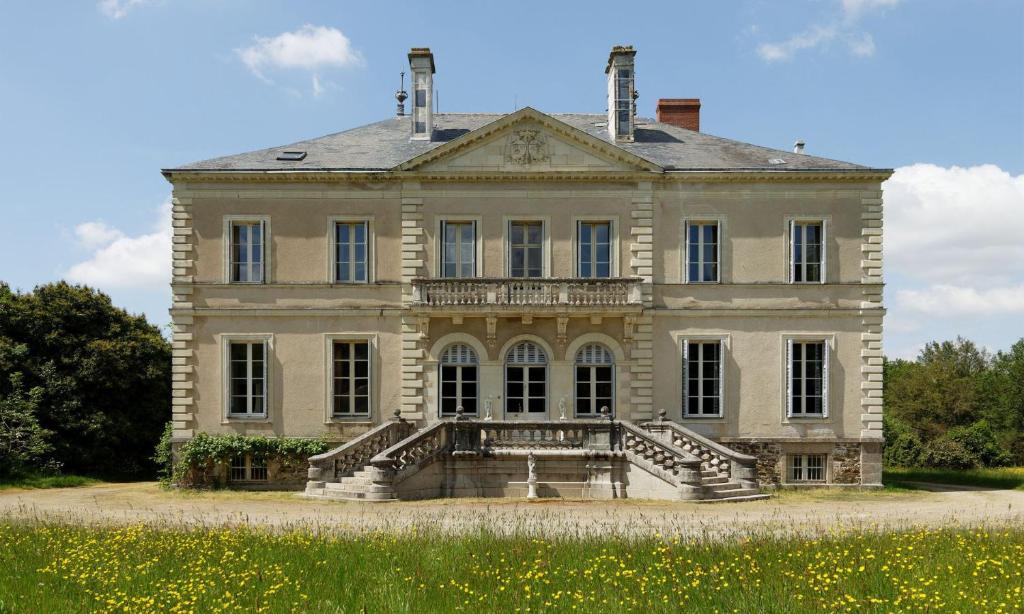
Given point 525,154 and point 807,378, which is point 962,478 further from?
point 525,154

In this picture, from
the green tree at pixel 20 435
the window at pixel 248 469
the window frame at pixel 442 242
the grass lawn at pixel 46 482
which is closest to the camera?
the window at pixel 248 469

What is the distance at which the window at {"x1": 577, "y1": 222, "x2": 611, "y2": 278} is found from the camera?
24844mm

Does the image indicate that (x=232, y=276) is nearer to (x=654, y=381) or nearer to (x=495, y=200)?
(x=495, y=200)

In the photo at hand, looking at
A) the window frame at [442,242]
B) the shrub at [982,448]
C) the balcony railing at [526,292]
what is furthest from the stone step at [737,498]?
the shrub at [982,448]

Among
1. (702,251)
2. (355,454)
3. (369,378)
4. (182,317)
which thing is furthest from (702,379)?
(182,317)

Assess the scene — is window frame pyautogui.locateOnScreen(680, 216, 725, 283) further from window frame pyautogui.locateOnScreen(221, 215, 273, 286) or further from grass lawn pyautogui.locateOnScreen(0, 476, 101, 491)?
grass lawn pyautogui.locateOnScreen(0, 476, 101, 491)

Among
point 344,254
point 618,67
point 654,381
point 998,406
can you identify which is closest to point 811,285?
point 654,381

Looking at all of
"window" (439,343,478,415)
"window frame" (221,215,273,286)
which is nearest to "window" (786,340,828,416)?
"window" (439,343,478,415)

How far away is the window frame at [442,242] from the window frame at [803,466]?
9904 mm

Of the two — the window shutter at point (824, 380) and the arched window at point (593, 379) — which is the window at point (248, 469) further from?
the window shutter at point (824, 380)

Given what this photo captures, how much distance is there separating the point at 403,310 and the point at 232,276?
4.91m

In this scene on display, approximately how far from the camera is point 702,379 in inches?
966

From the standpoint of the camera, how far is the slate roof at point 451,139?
2481 cm

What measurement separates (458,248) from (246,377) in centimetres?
686
